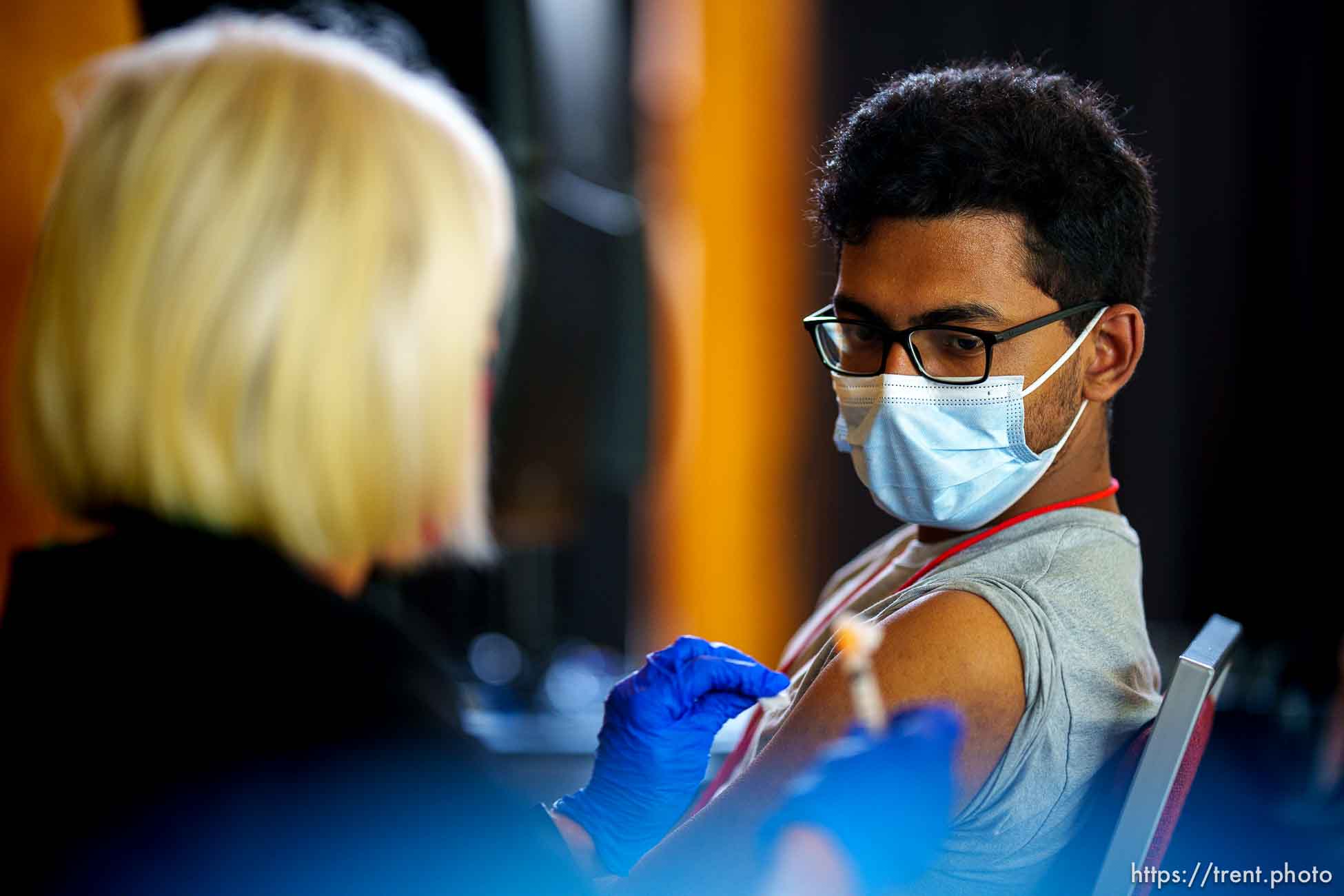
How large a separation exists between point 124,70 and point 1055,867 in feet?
3.48

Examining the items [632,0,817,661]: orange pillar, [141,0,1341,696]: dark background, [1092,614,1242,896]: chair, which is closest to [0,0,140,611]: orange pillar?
[1092,614,1242,896]: chair

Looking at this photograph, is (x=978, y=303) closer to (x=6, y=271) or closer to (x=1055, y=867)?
(x=1055, y=867)

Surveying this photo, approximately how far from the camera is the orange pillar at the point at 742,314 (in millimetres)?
3938

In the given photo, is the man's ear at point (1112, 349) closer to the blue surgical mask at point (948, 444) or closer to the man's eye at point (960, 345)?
the blue surgical mask at point (948, 444)

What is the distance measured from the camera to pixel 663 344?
11.0 feet

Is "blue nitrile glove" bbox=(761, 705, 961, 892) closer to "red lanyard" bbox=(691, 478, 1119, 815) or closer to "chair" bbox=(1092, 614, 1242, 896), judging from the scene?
"chair" bbox=(1092, 614, 1242, 896)

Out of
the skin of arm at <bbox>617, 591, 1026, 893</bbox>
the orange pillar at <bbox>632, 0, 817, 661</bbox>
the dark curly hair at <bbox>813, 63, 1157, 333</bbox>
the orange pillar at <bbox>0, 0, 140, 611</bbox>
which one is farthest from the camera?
the orange pillar at <bbox>632, 0, 817, 661</bbox>

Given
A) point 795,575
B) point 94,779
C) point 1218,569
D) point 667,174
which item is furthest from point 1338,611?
point 94,779

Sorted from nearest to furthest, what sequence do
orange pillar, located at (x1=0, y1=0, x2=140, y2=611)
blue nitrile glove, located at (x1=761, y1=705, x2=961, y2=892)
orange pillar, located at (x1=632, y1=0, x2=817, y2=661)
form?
blue nitrile glove, located at (x1=761, y1=705, x2=961, y2=892)
orange pillar, located at (x1=0, y1=0, x2=140, y2=611)
orange pillar, located at (x1=632, y1=0, x2=817, y2=661)

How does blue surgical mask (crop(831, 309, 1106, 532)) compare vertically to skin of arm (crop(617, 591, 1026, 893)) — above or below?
above

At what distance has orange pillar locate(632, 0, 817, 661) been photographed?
3938mm

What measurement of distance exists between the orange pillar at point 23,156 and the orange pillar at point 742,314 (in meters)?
2.27

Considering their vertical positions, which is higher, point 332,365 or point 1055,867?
point 332,365

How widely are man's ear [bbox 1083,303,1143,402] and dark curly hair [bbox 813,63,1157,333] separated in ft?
0.09
